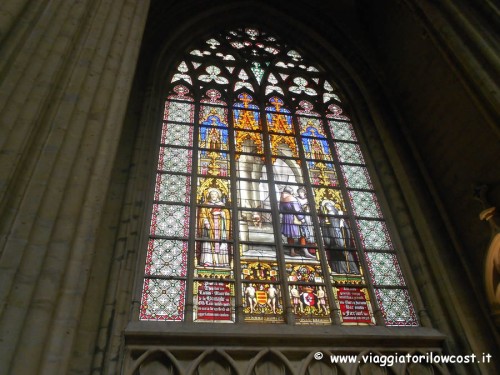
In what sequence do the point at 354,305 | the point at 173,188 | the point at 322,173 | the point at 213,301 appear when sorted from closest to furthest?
the point at 213,301 → the point at 354,305 → the point at 173,188 → the point at 322,173

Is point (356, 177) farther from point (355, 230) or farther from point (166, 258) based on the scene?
point (166, 258)

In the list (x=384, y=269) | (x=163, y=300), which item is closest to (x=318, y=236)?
(x=384, y=269)

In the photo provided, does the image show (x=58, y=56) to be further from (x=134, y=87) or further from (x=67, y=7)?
(x=134, y=87)

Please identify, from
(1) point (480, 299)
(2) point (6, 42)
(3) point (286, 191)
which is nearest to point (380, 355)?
(1) point (480, 299)

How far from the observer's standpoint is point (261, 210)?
5.96 metres

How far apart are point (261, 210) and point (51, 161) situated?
3366 millimetres

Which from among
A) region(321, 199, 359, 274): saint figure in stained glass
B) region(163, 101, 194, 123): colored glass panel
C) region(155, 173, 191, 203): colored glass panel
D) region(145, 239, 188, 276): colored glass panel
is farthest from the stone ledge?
region(163, 101, 194, 123): colored glass panel

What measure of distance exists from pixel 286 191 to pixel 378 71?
350 cm

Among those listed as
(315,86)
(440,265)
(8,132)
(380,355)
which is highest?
(315,86)

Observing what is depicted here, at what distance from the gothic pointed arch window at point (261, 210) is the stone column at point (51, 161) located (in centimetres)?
211

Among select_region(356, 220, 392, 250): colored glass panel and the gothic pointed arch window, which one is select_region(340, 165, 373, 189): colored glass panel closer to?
the gothic pointed arch window

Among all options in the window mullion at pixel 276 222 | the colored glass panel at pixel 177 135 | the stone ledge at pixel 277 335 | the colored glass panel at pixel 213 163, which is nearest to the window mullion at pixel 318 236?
the stone ledge at pixel 277 335

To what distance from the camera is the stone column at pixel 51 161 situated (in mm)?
2373

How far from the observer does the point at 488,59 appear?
194 inches
